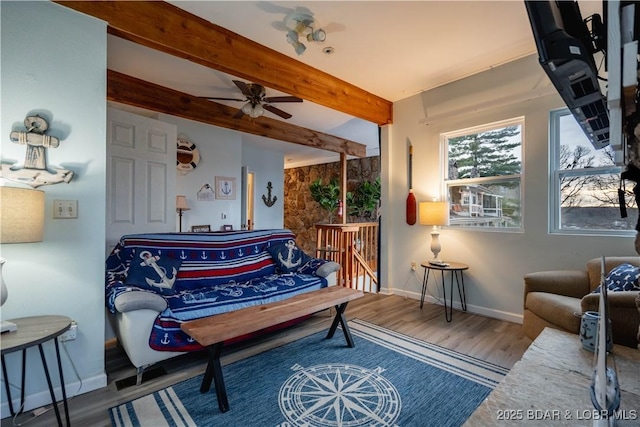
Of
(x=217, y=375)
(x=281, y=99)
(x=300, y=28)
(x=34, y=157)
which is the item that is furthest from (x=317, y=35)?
(x=217, y=375)

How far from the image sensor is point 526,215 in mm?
2900

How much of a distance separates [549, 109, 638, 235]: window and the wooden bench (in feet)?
7.04

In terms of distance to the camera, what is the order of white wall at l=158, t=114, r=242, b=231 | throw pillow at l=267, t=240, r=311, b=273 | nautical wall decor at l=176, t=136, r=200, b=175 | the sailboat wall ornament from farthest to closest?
1. white wall at l=158, t=114, r=242, b=231
2. nautical wall decor at l=176, t=136, r=200, b=175
3. throw pillow at l=267, t=240, r=311, b=273
4. the sailboat wall ornament

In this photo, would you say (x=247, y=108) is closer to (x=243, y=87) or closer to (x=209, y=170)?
(x=243, y=87)

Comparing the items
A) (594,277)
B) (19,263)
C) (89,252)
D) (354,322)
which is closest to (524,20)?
(594,277)

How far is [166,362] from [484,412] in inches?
89.2

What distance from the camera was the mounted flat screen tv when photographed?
765mm

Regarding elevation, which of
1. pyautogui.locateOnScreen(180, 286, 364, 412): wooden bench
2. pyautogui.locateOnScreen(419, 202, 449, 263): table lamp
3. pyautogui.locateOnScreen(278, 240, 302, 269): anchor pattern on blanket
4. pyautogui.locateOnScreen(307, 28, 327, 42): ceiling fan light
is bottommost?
pyautogui.locateOnScreen(180, 286, 364, 412): wooden bench

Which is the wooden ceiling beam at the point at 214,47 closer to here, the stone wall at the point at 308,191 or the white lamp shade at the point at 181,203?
the white lamp shade at the point at 181,203

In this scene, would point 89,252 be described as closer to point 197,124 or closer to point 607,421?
point 607,421

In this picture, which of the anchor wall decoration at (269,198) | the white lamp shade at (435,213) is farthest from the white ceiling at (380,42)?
the anchor wall decoration at (269,198)

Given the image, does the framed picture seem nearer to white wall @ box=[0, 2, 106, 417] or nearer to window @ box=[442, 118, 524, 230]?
white wall @ box=[0, 2, 106, 417]

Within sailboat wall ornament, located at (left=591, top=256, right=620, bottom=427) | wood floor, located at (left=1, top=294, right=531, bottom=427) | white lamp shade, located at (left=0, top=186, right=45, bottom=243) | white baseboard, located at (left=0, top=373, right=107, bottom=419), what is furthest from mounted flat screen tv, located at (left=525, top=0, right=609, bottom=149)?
white baseboard, located at (left=0, top=373, right=107, bottom=419)

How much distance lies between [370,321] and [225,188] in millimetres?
3449
